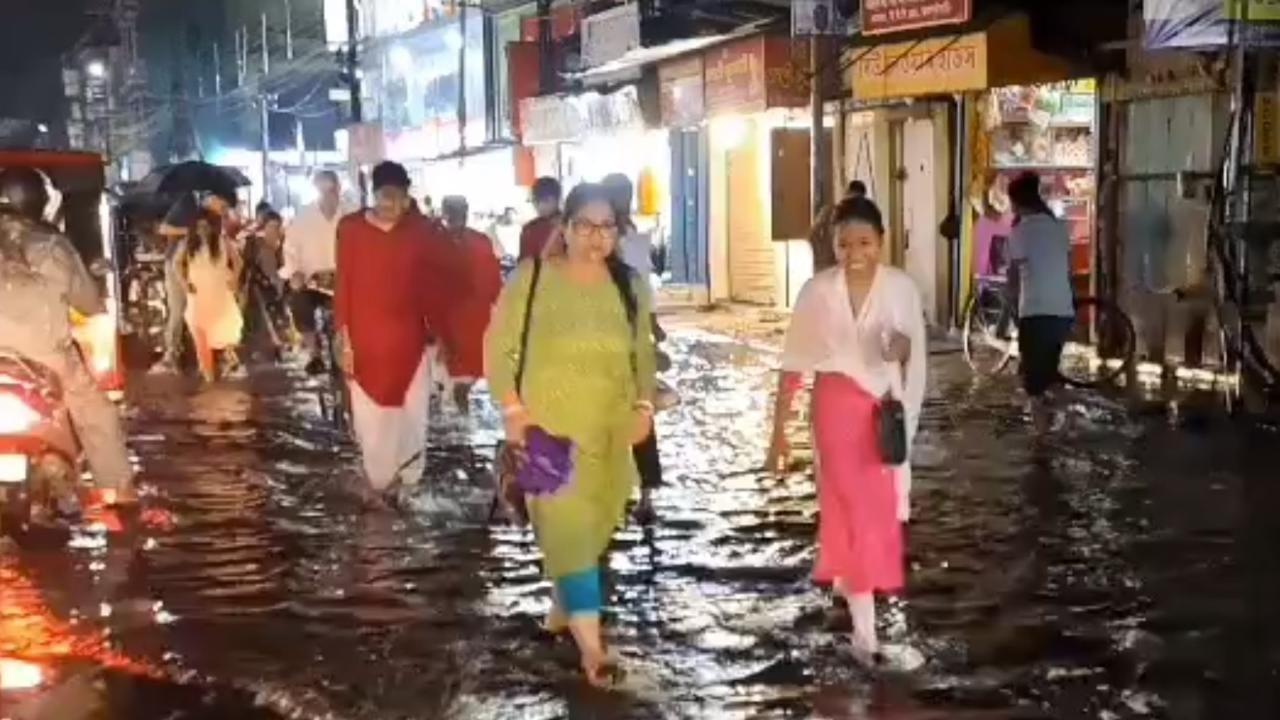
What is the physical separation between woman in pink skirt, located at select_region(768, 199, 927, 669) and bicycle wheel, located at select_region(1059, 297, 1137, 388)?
27.6 ft

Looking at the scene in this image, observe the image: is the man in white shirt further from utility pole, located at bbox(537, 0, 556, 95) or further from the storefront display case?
utility pole, located at bbox(537, 0, 556, 95)

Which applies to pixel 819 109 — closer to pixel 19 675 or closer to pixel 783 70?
pixel 783 70

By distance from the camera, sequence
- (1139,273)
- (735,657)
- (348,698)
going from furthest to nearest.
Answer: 1. (1139,273)
2. (735,657)
3. (348,698)

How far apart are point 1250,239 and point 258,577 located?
8.15m

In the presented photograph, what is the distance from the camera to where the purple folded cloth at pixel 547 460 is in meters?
6.86

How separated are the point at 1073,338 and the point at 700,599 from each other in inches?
403

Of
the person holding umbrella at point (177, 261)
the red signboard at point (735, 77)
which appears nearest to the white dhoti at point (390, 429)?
the person holding umbrella at point (177, 261)

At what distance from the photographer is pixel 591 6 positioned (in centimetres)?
3228

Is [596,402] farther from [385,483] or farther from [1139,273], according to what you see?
[1139,273]

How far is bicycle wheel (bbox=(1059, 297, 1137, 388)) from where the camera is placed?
1587cm

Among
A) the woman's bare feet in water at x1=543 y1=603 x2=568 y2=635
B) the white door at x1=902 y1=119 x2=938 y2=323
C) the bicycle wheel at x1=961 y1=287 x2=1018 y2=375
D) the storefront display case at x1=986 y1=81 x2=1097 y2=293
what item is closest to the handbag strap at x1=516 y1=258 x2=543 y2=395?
the woman's bare feet in water at x1=543 y1=603 x2=568 y2=635

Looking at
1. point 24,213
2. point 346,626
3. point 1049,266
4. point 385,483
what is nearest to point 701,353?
point 1049,266

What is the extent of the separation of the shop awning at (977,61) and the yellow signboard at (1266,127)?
108 inches

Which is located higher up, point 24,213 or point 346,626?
point 24,213
